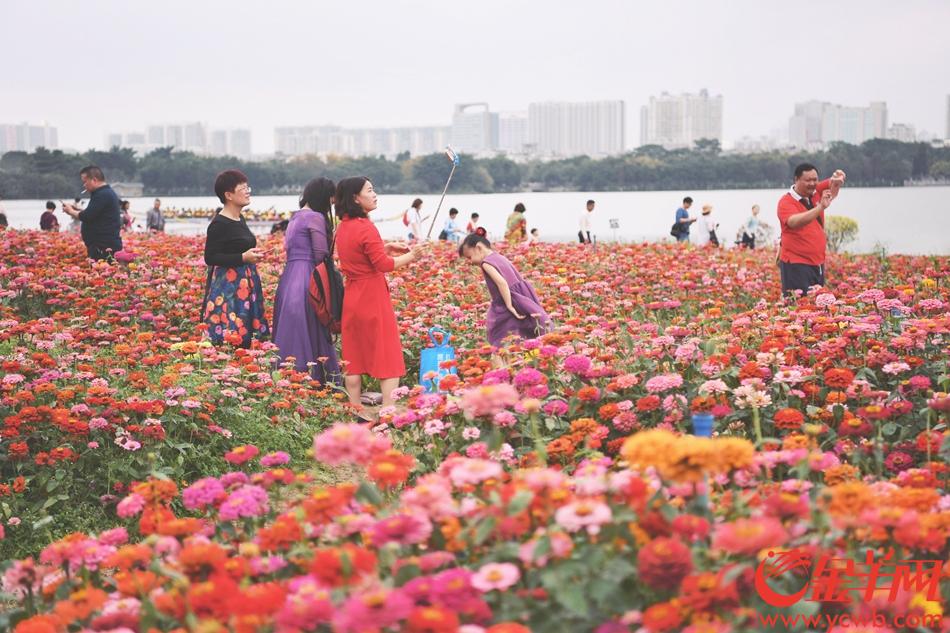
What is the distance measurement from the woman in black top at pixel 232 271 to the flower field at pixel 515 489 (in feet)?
1.25

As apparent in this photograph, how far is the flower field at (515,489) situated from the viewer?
1.80 metres

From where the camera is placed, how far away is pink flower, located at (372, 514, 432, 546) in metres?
1.84

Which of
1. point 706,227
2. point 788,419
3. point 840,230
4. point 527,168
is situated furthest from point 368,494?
point 527,168

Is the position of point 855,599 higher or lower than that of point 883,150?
lower

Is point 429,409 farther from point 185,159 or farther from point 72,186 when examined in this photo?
point 185,159

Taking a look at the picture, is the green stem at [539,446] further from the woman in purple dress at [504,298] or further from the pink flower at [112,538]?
the woman in purple dress at [504,298]

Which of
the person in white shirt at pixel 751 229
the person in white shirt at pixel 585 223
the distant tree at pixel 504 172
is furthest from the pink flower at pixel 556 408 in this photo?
the distant tree at pixel 504 172

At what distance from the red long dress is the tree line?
121 ft

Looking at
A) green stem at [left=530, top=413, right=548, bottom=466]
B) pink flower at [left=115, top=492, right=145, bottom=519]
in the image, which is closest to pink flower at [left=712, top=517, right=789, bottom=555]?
green stem at [left=530, top=413, right=548, bottom=466]

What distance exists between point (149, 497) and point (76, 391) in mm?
2497

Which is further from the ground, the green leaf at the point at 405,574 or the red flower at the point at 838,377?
the red flower at the point at 838,377

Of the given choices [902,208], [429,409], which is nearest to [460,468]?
[429,409]

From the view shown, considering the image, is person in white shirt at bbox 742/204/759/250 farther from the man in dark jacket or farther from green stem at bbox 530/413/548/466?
green stem at bbox 530/413/548/466

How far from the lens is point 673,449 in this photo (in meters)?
1.81
